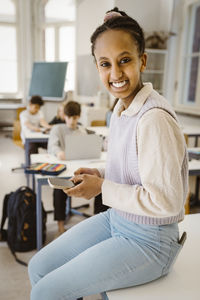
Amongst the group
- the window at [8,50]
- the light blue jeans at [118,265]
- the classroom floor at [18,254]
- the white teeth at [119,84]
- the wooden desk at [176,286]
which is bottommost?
the classroom floor at [18,254]

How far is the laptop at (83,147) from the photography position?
221 cm

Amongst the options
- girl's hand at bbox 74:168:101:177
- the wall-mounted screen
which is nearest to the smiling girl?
girl's hand at bbox 74:168:101:177

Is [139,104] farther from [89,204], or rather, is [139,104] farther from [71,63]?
[71,63]

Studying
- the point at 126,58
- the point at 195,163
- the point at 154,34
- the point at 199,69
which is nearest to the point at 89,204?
the point at 195,163

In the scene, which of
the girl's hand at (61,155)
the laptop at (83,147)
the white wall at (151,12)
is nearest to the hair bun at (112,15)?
the laptop at (83,147)

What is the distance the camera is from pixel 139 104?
901mm

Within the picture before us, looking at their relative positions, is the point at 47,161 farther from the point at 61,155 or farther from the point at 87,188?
the point at 87,188

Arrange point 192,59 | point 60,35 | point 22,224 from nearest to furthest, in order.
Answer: point 22,224 → point 192,59 → point 60,35

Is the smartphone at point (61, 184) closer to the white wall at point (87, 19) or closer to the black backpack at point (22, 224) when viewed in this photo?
the black backpack at point (22, 224)

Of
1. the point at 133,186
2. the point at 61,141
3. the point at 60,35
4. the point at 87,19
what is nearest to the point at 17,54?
the point at 60,35

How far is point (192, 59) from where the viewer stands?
16.8 feet

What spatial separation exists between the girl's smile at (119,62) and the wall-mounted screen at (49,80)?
A: 6036 millimetres

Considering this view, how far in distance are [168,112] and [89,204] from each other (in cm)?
249

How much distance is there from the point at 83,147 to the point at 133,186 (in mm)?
1449
